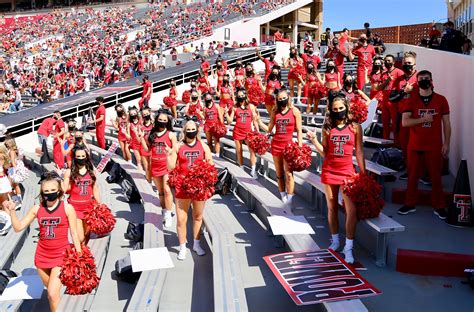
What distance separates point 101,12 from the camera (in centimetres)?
4541

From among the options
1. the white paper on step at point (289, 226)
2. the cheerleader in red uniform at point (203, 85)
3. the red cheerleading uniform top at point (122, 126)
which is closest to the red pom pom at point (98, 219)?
the white paper on step at point (289, 226)

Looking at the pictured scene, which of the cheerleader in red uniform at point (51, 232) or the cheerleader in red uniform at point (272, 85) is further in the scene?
the cheerleader in red uniform at point (272, 85)

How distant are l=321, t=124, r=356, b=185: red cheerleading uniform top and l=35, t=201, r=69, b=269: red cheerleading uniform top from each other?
2.52 metres

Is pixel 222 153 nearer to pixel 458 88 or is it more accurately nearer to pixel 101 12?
pixel 458 88

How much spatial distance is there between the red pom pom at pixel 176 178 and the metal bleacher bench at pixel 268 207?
1120 millimetres

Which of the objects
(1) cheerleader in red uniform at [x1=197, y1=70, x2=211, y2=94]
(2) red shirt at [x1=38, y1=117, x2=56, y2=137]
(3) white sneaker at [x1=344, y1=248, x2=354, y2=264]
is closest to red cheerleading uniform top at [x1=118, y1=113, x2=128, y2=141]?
(2) red shirt at [x1=38, y1=117, x2=56, y2=137]

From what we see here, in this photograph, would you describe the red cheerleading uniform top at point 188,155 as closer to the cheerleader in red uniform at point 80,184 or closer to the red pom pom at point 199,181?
the red pom pom at point 199,181

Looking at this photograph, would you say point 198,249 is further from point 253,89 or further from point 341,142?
point 253,89

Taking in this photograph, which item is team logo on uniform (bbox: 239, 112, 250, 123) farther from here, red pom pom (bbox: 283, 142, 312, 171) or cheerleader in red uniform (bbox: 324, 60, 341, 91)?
red pom pom (bbox: 283, 142, 312, 171)

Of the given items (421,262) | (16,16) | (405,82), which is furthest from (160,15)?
(421,262)

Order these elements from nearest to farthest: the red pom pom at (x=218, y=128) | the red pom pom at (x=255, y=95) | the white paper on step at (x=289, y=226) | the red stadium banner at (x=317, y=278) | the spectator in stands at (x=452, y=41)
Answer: the red stadium banner at (x=317, y=278) → the white paper on step at (x=289, y=226) → the spectator in stands at (x=452, y=41) → the red pom pom at (x=218, y=128) → the red pom pom at (x=255, y=95)

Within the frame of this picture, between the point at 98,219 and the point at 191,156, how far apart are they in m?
1.23

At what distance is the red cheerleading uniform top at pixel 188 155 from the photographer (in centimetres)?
550

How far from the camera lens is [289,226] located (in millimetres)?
5012
